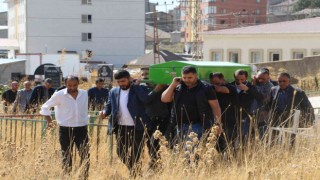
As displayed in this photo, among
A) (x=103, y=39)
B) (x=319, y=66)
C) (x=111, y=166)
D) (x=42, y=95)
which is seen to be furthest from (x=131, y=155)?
(x=103, y=39)

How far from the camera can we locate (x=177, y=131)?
8.24m

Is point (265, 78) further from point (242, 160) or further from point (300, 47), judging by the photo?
point (300, 47)

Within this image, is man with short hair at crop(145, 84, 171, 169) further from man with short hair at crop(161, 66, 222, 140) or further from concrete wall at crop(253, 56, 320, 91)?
concrete wall at crop(253, 56, 320, 91)

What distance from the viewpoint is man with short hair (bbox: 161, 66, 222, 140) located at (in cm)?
810

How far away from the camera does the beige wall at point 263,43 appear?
39.6 m

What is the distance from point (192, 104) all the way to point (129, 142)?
1.05 metres

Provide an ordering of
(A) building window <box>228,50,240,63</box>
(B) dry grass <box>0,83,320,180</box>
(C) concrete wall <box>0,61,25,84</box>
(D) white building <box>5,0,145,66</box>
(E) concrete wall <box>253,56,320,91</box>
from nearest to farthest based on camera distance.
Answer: (B) dry grass <box>0,83,320,180</box>
(E) concrete wall <box>253,56,320,91</box>
(C) concrete wall <box>0,61,25,84</box>
(A) building window <box>228,50,240,63</box>
(D) white building <box>5,0,145,66</box>

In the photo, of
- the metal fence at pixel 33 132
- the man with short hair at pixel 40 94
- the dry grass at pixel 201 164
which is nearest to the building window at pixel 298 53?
the man with short hair at pixel 40 94

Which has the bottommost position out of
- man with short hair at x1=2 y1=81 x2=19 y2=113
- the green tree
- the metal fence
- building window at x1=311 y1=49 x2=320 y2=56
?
the metal fence

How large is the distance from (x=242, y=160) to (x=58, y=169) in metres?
2.15

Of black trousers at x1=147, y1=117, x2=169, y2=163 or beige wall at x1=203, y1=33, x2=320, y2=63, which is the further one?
beige wall at x1=203, y1=33, x2=320, y2=63

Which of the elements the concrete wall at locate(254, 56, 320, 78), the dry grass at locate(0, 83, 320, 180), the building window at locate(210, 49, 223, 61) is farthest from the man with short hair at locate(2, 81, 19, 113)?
the building window at locate(210, 49, 223, 61)

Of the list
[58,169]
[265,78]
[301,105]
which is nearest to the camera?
[58,169]

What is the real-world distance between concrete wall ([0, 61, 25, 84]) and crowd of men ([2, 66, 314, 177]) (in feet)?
86.9
